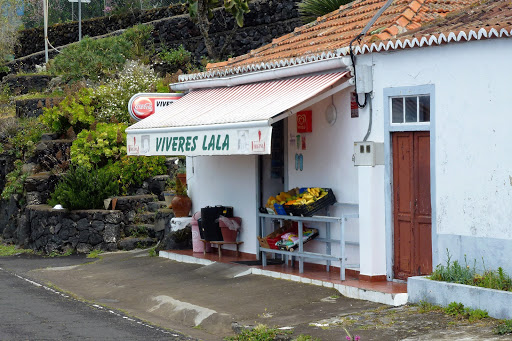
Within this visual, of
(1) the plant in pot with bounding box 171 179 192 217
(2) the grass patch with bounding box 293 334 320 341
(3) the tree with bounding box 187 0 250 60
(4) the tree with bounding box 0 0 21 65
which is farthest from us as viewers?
(4) the tree with bounding box 0 0 21 65

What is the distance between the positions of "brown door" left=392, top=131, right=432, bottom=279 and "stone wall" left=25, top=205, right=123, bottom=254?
26.7ft

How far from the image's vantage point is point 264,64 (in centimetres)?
1316

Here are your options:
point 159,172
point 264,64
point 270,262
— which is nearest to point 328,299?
point 270,262

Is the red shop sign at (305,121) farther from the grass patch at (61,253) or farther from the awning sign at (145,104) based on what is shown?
the grass patch at (61,253)

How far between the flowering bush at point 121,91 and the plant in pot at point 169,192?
2.74 meters

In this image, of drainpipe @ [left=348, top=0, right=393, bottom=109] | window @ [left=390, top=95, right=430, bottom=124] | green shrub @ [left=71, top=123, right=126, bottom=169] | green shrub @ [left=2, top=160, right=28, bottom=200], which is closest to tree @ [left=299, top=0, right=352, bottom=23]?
drainpipe @ [left=348, top=0, right=393, bottom=109]

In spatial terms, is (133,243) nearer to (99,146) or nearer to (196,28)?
(99,146)

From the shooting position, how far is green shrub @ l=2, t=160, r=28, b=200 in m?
20.2

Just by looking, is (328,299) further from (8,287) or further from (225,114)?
(8,287)

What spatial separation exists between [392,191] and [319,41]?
11.0 feet

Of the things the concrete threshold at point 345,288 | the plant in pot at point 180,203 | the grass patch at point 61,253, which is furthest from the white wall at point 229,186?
the grass patch at point 61,253

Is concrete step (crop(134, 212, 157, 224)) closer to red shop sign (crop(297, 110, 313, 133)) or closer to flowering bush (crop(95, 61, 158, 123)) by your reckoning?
flowering bush (crop(95, 61, 158, 123))

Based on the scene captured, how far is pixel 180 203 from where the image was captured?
52.9ft

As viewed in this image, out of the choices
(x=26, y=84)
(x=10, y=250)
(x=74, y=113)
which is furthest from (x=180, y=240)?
(x=26, y=84)
